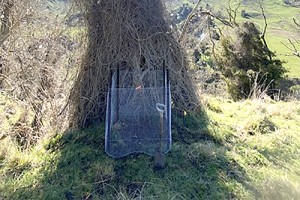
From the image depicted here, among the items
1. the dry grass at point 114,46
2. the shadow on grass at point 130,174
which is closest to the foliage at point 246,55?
the dry grass at point 114,46

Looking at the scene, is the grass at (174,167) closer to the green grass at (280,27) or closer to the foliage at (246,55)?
the foliage at (246,55)

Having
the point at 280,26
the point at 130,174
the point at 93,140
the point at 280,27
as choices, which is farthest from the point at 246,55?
the point at 130,174

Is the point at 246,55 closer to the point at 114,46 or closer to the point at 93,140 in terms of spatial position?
the point at 114,46

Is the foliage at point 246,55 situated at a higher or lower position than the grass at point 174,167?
higher

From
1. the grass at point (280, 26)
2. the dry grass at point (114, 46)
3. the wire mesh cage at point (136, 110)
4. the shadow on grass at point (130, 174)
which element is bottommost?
the shadow on grass at point (130, 174)

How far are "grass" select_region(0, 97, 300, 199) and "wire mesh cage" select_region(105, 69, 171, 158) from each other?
5.8 inches

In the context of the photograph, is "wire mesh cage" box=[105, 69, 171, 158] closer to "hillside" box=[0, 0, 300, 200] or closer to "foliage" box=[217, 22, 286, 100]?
"hillside" box=[0, 0, 300, 200]

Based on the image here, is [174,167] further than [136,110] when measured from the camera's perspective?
No

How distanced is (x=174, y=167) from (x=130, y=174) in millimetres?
444

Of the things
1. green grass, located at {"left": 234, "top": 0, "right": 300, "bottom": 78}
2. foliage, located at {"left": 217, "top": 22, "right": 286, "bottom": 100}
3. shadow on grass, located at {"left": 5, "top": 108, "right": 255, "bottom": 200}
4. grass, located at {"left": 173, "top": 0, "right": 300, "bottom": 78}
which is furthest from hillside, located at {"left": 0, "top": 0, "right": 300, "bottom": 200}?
green grass, located at {"left": 234, "top": 0, "right": 300, "bottom": 78}

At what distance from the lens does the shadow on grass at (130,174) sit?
332 cm

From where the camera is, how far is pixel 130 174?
3.54 metres

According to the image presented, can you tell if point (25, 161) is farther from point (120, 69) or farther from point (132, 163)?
point (120, 69)

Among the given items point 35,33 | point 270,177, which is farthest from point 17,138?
point 270,177
